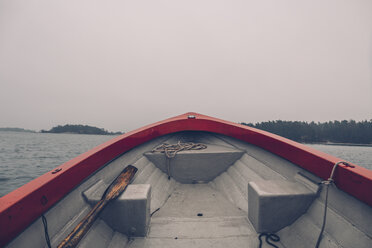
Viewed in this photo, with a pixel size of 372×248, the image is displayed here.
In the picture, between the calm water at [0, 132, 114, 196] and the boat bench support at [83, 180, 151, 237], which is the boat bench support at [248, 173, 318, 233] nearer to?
the boat bench support at [83, 180, 151, 237]

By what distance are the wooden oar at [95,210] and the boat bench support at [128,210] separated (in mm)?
65

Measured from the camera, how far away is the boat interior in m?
1.29

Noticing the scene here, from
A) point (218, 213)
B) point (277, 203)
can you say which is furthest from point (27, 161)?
point (277, 203)

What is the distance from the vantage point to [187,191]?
→ 2.83 metres

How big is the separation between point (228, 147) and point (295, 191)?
1858 mm

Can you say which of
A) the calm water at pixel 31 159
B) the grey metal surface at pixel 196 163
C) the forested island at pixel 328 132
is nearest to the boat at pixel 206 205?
the grey metal surface at pixel 196 163

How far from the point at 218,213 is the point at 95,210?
1.46 meters

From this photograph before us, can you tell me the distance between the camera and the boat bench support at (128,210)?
5.11 ft

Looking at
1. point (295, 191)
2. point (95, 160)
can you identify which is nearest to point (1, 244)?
point (95, 160)

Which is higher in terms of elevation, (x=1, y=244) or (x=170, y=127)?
(x=170, y=127)

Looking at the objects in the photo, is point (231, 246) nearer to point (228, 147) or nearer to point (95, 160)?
point (95, 160)

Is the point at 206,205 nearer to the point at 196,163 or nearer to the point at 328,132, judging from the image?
the point at 196,163

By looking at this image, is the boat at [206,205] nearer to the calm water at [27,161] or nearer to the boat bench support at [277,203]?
the boat bench support at [277,203]

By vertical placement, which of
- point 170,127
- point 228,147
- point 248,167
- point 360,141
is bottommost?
point 360,141
